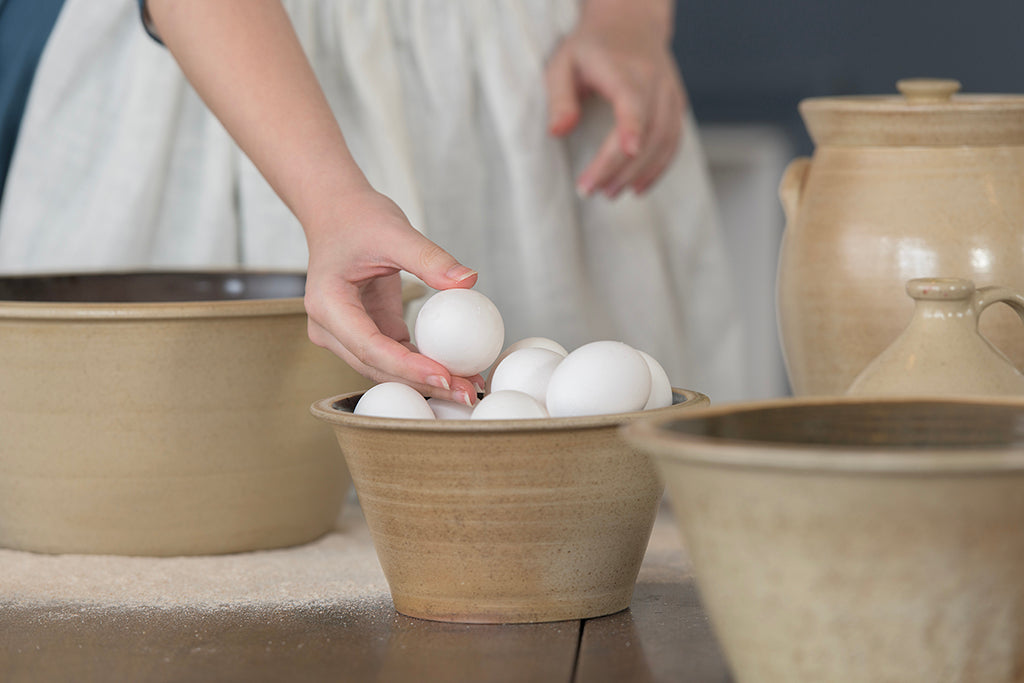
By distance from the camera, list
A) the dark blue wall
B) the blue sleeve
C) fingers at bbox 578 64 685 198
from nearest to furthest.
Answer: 1. the blue sleeve
2. fingers at bbox 578 64 685 198
3. the dark blue wall

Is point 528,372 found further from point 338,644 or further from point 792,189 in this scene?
point 792,189

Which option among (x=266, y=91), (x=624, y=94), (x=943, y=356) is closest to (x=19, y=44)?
(x=266, y=91)

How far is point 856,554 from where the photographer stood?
44cm

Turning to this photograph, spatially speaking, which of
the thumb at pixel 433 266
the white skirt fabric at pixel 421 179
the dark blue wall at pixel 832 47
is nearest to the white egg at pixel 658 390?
the thumb at pixel 433 266

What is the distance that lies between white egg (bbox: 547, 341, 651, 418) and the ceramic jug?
0.27m

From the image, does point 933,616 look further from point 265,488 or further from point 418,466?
point 265,488

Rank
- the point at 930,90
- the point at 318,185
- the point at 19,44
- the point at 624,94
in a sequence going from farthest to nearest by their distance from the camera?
1. the point at 624,94
2. the point at 19,44
3. the point at 930,90
4. the point at 318,185

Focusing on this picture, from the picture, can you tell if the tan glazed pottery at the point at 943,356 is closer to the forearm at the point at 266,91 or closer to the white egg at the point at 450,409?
the white egg at the point at 450,409

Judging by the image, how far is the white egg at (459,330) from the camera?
0.68 metres

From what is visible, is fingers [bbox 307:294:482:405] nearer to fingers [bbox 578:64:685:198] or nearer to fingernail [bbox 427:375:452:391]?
fingernail [bbox 427:375:452:391]

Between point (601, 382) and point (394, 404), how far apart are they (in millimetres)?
108

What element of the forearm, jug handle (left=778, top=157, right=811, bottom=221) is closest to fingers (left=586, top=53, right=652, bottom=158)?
jug handle (left=778, top=157, right=811, bottom=221)

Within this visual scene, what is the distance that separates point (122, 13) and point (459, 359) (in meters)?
0.73

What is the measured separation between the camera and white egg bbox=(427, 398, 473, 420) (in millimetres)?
681
